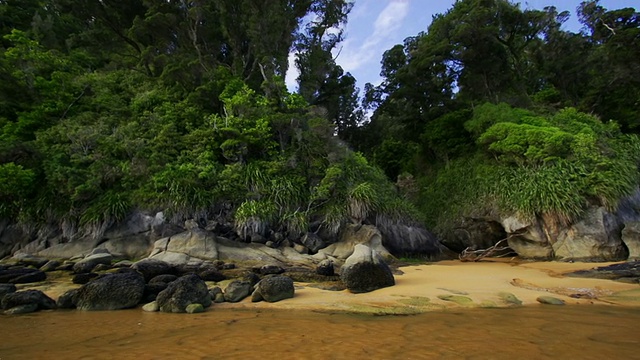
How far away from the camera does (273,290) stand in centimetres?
667

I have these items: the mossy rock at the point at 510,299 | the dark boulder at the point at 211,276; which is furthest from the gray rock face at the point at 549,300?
the dark boulder at the point at 211,276

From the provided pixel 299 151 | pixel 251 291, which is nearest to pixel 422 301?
pixel 251 291

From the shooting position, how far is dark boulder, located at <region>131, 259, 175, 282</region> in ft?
27.7

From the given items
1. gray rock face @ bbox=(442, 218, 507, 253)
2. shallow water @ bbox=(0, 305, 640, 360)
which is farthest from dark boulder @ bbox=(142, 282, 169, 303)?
gray rock face @ bbox=(442, 218, 507, 253)

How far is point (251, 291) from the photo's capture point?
721cm

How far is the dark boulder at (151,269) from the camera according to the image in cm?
845

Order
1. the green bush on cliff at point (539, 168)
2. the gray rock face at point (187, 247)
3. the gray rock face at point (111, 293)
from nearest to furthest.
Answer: the gray rock face at point (111, 293)
the gray rock face at point (187, 247)
the green bush on cliff at point (539, 168)

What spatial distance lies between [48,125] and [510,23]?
2405 cm

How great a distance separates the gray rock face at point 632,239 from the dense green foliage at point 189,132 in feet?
25.2

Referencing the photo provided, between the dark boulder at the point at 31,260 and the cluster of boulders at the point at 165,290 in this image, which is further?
the dark boulder at the point at 31,260

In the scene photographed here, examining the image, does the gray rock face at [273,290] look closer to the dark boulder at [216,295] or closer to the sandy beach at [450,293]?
the sandy beach at [450,293]

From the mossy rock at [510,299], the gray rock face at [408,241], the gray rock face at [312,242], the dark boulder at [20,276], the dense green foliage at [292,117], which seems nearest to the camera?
the mossy rock at [510,299]

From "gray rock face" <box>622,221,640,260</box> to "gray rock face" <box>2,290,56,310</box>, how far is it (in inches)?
633

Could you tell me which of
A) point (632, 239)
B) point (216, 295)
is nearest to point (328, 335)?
point (216, 295)
